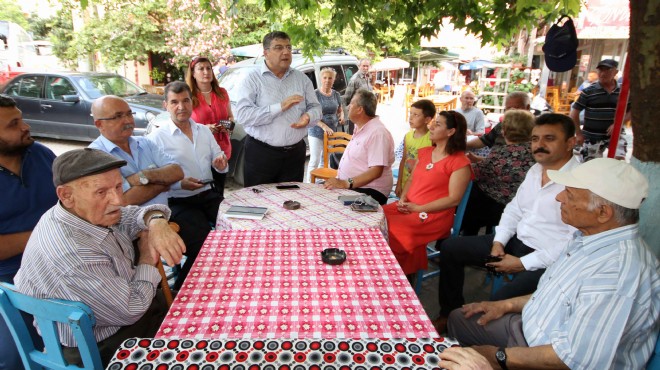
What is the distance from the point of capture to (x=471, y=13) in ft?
12.7

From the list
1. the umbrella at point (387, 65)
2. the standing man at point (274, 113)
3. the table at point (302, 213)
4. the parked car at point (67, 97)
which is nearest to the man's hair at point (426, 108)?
the standing man at point (274, 113)

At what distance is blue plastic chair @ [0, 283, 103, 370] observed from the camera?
50.9 inches

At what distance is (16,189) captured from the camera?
222 cm

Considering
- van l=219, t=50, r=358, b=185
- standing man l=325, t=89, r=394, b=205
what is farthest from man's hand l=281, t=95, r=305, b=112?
van l=219, t=50, r=358, b=185

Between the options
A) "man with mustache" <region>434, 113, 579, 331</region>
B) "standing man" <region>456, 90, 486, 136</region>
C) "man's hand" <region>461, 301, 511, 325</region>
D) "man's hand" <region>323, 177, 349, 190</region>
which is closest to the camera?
"man's hand" <region>461, 301, 511, 325</region>

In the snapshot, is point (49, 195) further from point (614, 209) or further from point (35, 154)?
point (614, 209)

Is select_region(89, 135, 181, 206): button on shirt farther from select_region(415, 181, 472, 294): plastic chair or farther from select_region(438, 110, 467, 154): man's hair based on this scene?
select_region(438, 110, 467, 154): man's hair

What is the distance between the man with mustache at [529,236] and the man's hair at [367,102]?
56.7 inches

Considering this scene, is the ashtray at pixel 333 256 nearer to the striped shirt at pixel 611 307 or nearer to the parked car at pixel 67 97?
the striped shirt at pixel 611 307

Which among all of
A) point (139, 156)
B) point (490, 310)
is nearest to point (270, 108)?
point (139, 156)

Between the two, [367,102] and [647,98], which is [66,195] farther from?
[647,98]

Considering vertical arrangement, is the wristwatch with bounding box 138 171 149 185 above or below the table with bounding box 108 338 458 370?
above

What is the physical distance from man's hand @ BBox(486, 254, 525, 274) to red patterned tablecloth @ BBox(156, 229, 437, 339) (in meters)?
0.94

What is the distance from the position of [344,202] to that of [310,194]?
0.35 m
